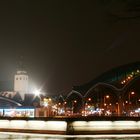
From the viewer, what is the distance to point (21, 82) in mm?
155875

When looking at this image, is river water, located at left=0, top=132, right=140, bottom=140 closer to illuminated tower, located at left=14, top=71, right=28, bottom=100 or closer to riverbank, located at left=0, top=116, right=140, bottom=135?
riverbank, located at left=0, top=116, right=140, bottom=135

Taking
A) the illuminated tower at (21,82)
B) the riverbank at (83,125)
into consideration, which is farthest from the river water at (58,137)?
the illuminated tower at (21,82)

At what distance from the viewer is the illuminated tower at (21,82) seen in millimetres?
154500

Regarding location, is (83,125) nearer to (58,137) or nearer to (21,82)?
(58,137)

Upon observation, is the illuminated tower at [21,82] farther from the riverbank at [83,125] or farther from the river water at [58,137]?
the riverbank at [83,125]

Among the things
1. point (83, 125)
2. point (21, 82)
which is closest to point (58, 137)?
point (83, 125)

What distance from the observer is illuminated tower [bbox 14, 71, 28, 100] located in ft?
507

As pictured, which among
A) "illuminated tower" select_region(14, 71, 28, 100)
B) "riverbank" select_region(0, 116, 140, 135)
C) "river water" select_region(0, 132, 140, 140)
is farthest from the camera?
"illuminated tower" select_region(14, 71, 28, 100)

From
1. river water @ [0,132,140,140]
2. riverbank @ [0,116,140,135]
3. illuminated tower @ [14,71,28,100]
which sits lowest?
river water @ [0,132,140,140]

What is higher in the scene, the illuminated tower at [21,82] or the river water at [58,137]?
the illuminated tower at [21,82]

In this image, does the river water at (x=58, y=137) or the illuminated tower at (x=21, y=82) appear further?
the illuminated tower at (x=21, y=82)

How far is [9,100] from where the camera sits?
13288 cm

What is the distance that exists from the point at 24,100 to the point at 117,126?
5006 inches

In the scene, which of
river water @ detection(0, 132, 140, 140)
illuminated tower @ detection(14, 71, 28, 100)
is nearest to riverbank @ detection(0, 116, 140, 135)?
river water @ detection(0, 132, 140, 140)
